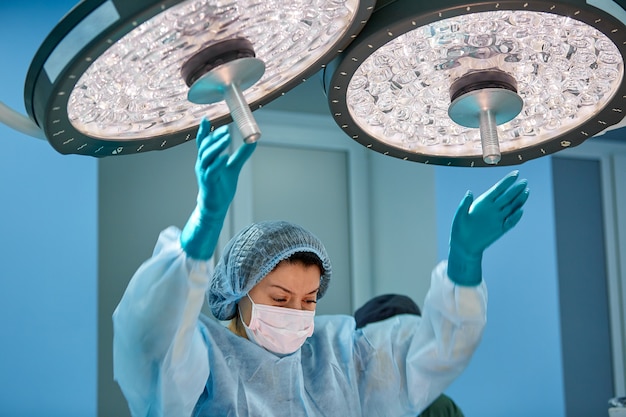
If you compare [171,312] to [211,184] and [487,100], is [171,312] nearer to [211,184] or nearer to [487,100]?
[211,184]

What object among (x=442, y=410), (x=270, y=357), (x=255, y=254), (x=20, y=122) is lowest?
(x=442, y=410)

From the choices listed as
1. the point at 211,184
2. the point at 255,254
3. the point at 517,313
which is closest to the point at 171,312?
the point at 211,184

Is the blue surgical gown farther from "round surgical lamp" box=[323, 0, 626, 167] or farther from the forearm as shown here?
"round surgical lamp" box=[323, 0, 626, 167]

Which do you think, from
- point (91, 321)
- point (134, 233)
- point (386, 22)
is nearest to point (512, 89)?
point (386, 22)

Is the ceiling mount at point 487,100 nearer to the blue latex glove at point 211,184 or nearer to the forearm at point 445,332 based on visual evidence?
the blue latex glove at point 211,184

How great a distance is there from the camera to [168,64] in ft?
4.24

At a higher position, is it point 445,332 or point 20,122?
point 20,122

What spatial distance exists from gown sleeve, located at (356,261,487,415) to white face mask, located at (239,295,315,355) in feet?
0.70

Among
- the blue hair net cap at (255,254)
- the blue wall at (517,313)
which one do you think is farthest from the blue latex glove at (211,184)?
the blue wall at (517,313)

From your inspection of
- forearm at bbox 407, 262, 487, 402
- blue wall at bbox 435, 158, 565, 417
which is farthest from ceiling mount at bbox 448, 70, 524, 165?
blue wall at bbox 435, 158, 565, 417

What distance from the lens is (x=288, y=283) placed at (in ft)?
7.13

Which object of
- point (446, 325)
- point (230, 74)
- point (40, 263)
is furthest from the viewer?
point (40, 263)

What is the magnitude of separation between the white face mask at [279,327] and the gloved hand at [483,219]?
1.31ft

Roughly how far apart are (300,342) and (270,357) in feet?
0.27
